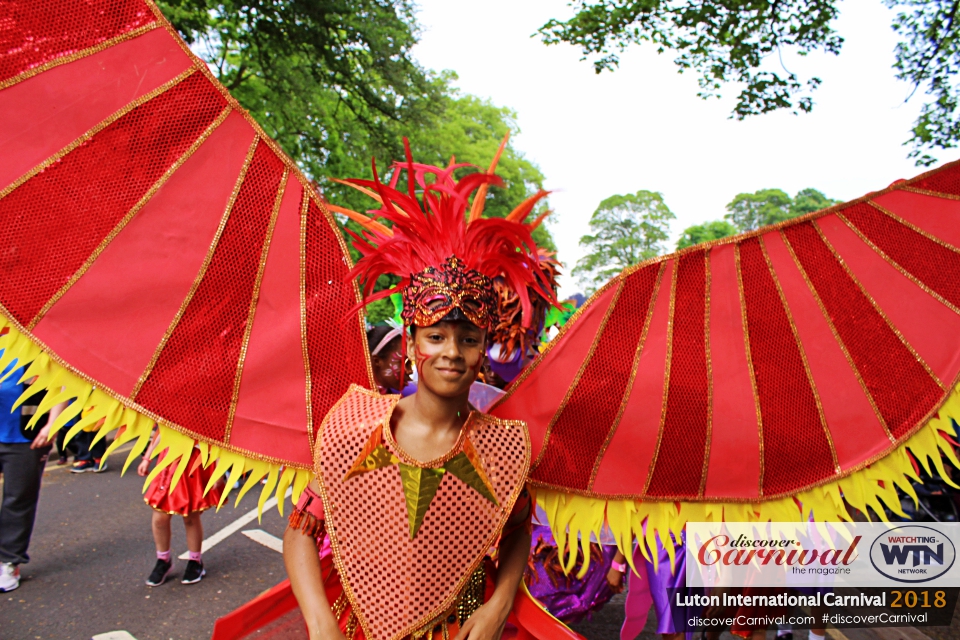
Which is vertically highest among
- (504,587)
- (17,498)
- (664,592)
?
(504,587)

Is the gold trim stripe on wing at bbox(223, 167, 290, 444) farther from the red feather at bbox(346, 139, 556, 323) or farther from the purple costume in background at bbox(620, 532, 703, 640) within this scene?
the purple costume in background at bbox(620, 532, 703, 640)

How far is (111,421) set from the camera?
205cm

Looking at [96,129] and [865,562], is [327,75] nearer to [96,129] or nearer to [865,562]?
[96,129]

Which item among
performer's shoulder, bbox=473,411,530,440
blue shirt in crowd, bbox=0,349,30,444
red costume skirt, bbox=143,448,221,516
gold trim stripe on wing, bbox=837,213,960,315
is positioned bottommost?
red costume skirt, bbox=143,448,221,516

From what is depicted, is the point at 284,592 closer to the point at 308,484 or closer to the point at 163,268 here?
the point at 308,484

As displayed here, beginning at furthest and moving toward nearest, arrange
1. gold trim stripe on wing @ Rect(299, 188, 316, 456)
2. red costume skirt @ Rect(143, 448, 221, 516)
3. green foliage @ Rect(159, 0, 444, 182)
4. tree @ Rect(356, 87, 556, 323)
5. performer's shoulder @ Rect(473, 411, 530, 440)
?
tree @ Rect(356, 87, 556, 323)
green foliage @ Rect(159, 0, 444, 182)
red costume skirt @ Rect(143, 448, 221, 516)
gold trim stripe on wing @ Rect(299, 188, 316, 456)
performer's shoulder @ Rect(473, 411, 530, 440)

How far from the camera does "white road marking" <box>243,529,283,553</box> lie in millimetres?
6100

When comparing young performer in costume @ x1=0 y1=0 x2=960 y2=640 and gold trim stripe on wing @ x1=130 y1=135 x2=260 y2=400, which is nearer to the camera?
young performer in costume @ x1=0 y1=0 x2=960 y2=640

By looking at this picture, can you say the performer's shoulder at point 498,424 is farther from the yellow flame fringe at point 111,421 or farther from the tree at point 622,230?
the tree at point 622,230

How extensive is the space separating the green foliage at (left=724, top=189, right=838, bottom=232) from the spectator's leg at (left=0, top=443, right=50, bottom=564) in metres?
57.9

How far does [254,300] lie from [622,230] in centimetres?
3853

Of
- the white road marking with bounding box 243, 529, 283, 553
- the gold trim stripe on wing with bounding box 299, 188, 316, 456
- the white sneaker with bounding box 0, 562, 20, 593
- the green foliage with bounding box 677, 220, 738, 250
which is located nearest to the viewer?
the gold trim stripe on wing with bounding box 299, 188, 316, 456

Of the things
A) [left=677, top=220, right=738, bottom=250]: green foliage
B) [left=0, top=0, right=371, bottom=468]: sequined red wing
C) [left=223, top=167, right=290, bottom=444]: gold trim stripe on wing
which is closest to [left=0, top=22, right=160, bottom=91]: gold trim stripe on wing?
[left=0, top=0, right=371, bottom=468]: sequined red wing

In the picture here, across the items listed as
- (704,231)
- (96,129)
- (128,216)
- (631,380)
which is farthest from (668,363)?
(704,231)
